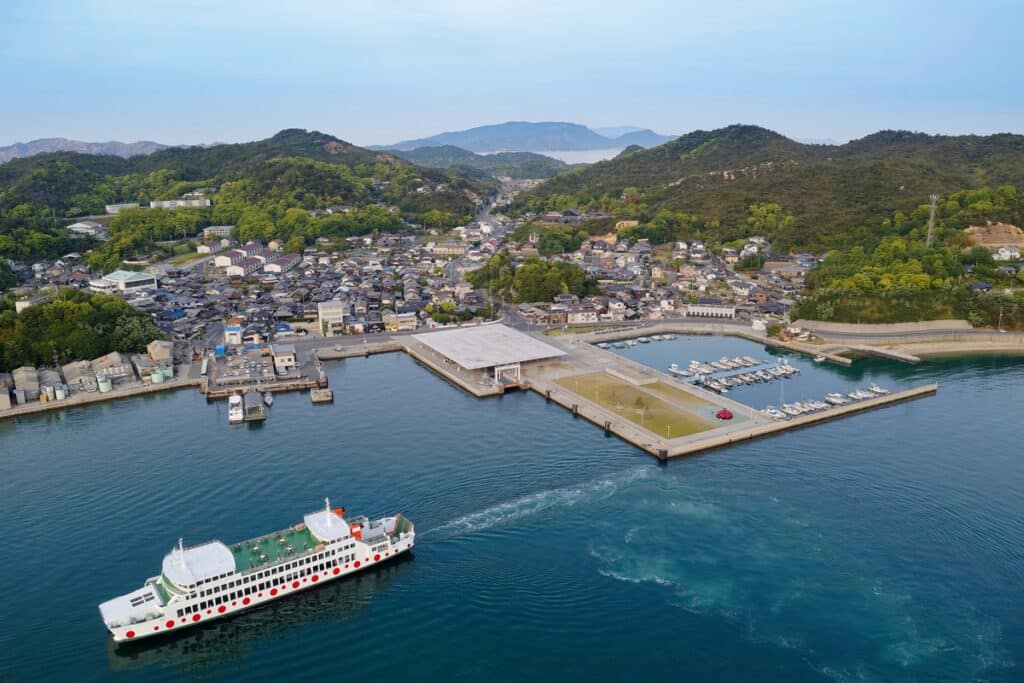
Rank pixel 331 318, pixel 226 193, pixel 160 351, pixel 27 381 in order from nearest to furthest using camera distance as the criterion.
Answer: pixel 27 381 < pixel 160 351 < pixel 331 318 < pixel 226 193

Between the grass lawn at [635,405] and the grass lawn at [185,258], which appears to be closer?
the grass lawn at [635,405]

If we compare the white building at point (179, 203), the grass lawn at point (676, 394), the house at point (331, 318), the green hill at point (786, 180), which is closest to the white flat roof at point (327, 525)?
the grass lawn at point (676, 394)

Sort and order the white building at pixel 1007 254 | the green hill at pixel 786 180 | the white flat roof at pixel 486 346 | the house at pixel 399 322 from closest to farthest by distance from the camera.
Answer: the white flat roof at pixel 486 346 → the house at pixel 399 322 → the white building at pixel 1007 254 → the green hill at pixel 786 180

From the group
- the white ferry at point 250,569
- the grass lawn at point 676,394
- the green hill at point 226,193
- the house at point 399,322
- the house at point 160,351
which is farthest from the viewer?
the green hill at point 226,193

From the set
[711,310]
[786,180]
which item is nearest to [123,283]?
[711,310]

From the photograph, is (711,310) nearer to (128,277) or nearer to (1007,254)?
(1007,254)

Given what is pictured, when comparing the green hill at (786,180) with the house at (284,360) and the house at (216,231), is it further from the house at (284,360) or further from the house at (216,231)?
the house at (284,360)

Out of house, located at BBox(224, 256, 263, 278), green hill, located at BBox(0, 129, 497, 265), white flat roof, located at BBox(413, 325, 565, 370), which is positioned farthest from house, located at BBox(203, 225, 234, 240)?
white flat roof, located at BBox(413, 325, 565, 370)

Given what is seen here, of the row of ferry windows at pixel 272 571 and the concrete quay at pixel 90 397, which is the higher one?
the concrete quay at pixel 90 397
